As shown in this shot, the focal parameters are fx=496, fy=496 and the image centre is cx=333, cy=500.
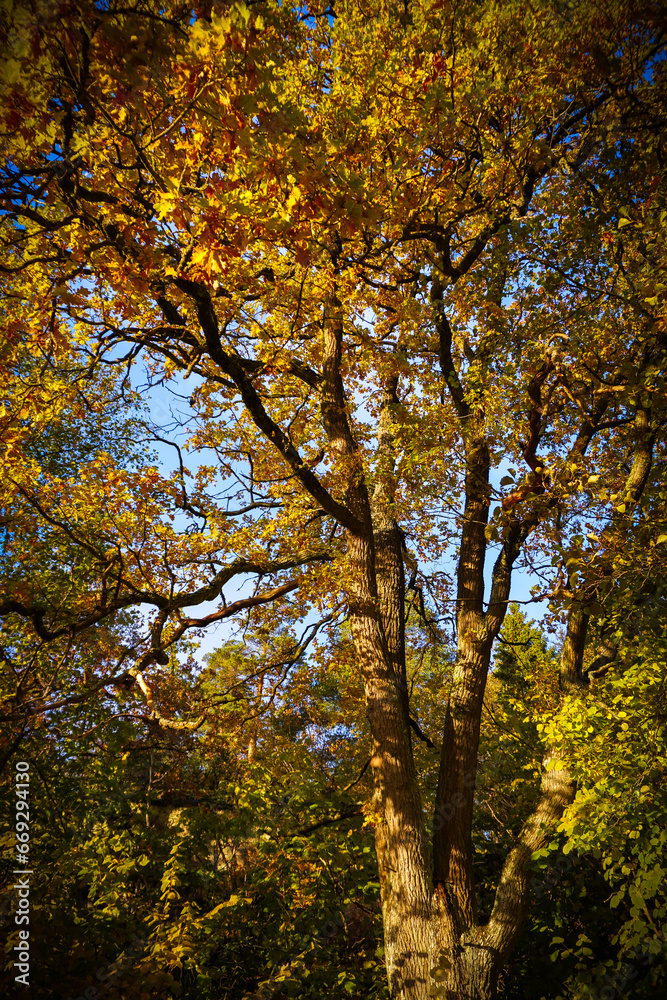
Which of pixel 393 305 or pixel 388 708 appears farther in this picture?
pixel 393 305

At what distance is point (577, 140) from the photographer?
564 cm

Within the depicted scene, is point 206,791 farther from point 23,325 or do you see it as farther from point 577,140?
point 577,140

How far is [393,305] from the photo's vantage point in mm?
6945

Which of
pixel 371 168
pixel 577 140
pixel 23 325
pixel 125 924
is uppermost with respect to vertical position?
pixel 577 140

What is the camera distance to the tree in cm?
317

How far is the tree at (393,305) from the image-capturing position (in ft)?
10.4

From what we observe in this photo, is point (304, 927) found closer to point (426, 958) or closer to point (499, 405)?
point (426, 958)

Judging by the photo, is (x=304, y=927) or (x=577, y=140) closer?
(x=577, y=140)

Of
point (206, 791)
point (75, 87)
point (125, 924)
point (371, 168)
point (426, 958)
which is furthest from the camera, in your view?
point (206, 791)

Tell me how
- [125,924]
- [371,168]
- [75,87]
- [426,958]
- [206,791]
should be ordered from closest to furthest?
[75,87]
[426,958]
[371,168]
[125,924]
[206,791]

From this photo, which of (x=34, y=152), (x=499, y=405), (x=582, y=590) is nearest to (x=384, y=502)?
(x=499, y=405)

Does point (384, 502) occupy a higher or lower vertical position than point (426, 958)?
higher

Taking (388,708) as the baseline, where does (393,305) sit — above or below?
above

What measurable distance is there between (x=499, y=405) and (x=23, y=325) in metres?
4.60
